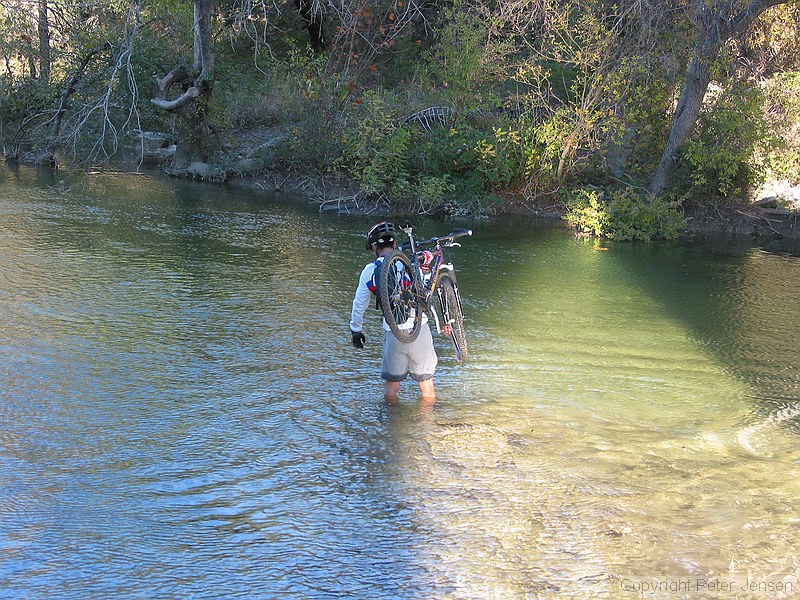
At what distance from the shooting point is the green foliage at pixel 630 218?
642 inches

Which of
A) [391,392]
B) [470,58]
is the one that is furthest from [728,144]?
[391,392]

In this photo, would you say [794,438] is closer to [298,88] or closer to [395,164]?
[395,164]

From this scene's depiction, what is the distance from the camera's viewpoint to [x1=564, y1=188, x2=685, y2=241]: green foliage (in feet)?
53.5

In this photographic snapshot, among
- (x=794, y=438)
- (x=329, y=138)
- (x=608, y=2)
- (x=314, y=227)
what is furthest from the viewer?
(x=329, y=138)

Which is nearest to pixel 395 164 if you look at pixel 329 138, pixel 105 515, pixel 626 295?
pixel 329 138

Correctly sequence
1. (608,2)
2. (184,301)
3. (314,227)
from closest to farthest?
1. (184,301)
2. (314,227)
3. (608,2)

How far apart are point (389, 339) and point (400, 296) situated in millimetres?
356

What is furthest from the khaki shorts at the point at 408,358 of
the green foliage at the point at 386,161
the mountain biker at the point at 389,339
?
the green foliage at the point at 386,161

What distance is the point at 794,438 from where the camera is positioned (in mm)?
6461

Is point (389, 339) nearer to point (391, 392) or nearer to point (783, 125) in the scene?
point (391, 392)

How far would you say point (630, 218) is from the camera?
16344mm

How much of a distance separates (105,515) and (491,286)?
24.3 ft

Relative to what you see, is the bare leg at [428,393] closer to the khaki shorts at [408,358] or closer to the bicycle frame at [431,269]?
the khaki shorts at [408,358]

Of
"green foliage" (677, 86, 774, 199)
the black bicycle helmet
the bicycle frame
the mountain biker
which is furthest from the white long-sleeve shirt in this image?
"green foliage" (677, 86, 774, 199)
